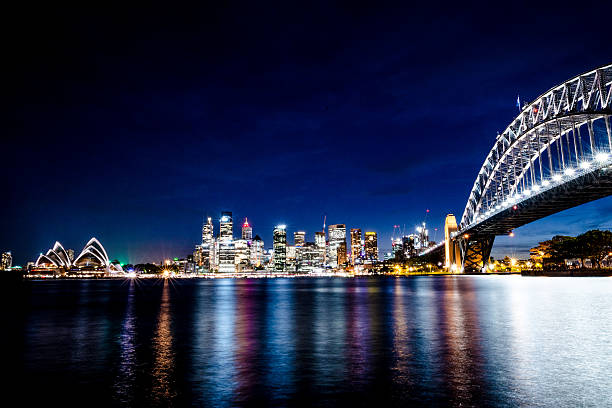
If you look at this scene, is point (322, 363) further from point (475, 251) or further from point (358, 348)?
point (475, 251)

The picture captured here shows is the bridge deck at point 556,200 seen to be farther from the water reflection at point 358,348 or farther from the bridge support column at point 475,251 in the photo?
the water reflection at point 358,348

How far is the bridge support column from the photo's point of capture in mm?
135587

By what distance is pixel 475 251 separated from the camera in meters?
146

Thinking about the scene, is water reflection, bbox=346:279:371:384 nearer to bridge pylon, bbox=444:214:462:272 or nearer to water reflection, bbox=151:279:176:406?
water reflection, bbox=151:279:176:406

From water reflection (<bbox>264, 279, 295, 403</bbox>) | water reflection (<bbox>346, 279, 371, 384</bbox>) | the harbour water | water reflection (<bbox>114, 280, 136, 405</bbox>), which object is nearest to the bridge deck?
the harbour water

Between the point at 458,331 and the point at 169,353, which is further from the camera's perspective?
the point at 458,331

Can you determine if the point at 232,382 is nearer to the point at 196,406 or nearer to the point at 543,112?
the point at 196,406

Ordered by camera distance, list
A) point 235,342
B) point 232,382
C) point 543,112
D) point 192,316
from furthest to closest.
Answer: point 543,112, point 192,316, point 235,342, point 232,382

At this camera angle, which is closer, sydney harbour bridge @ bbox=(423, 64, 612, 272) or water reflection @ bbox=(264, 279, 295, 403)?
water reflection @ bbox=(264, 279, 295, 403)

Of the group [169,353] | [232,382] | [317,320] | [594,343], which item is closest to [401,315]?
[317,320]

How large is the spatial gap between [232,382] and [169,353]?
562 centimetres

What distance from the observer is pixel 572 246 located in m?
115

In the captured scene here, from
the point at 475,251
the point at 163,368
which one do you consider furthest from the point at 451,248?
the point at 163,368

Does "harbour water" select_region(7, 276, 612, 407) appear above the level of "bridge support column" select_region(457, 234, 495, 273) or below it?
below
